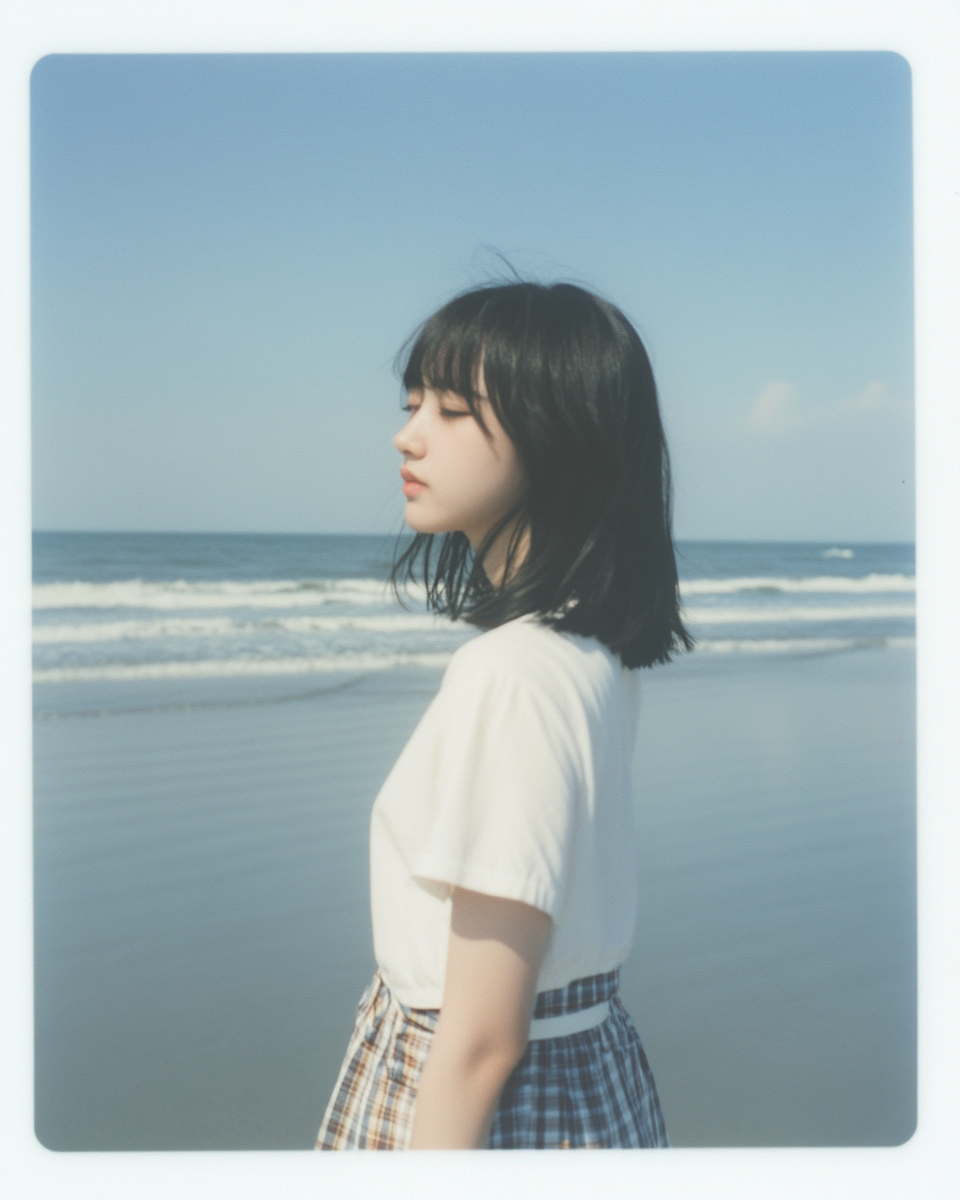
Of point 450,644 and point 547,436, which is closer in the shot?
point 547,436

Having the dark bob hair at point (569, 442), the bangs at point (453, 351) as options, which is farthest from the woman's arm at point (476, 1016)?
the bangs at point (453, 351)

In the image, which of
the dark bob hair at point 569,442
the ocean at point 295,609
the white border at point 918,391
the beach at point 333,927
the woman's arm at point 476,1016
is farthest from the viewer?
the ocean at point 295,609

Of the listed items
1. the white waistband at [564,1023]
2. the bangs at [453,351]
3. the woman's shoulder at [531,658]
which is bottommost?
the white waistband at [564,1023]

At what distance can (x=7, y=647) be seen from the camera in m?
1.79

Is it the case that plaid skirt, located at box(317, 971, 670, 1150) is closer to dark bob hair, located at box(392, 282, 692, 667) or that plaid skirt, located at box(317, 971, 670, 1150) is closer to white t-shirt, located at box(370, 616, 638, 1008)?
white t-shirt, located at box(370, 616, 638, 1008)

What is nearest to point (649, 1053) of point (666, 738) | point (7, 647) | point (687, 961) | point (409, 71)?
point (687, 961)

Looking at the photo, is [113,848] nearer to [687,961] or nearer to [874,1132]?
[687,961]

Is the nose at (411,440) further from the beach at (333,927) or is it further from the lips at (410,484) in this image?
the beach at (333,927)

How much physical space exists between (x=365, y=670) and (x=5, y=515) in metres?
5.20

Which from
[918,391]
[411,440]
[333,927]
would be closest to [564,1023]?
[411,440]

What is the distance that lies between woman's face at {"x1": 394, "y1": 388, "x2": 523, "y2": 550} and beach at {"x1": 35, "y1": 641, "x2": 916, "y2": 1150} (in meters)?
1.23

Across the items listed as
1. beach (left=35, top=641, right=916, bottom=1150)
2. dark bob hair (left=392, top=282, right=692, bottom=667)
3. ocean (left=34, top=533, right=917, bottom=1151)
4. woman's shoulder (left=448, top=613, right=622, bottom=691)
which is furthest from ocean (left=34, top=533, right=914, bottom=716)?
woman's shoulder (left=448, top=613, right=622, bottom=691)

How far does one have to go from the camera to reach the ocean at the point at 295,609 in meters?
6.56

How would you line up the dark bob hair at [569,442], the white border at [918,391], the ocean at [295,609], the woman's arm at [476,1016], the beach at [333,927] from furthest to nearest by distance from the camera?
the ocean at [295,609] < the beach at [333,927] < the white border at [918,391] < the dark bob hair at [569,442] < the woman's arm at [476,1016]
